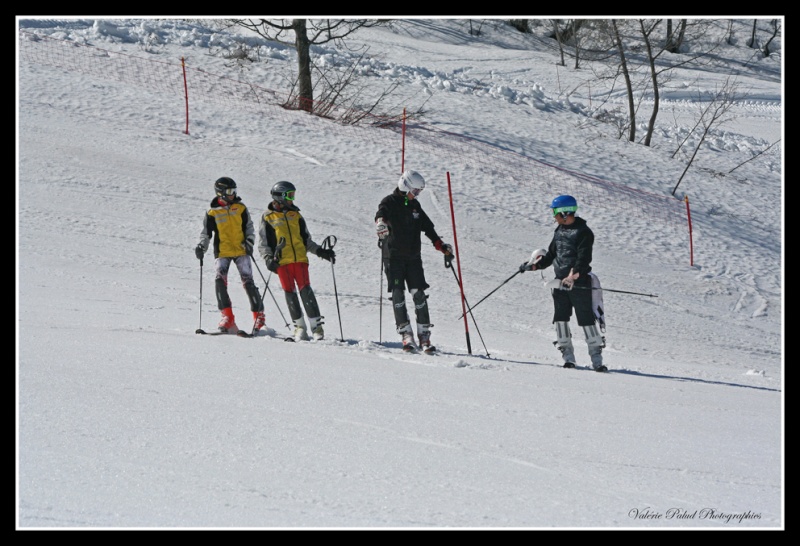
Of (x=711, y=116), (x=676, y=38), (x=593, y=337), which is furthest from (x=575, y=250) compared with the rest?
(x=676, y=38)

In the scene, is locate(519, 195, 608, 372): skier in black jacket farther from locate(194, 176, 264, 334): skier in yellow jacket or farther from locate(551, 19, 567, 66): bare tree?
locate(551, 19, 567, 66): bare tree

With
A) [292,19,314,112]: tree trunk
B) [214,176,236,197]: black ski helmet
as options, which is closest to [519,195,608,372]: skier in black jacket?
[214,176,236,197]: black ski helmet

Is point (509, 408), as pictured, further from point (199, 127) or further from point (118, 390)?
point (199, 127)

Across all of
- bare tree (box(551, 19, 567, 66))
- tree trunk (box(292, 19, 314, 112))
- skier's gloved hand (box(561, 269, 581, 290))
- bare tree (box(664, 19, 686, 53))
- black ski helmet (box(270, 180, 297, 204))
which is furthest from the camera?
bare tree (box(551, 19, 567, 66))

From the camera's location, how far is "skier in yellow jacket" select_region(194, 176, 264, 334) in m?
8.49

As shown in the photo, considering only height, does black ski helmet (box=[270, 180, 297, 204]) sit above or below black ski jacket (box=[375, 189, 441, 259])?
above

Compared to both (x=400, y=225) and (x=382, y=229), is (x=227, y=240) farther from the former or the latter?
(x=400, y=225)

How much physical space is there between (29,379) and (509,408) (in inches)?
116

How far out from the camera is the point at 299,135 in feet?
65.4

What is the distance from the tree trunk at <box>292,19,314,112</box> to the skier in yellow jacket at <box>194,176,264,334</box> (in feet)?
46.0

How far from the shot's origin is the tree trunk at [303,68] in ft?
72.4

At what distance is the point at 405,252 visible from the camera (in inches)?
327

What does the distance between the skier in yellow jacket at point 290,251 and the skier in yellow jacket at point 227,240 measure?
227mm

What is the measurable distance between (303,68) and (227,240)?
14.8 metres
